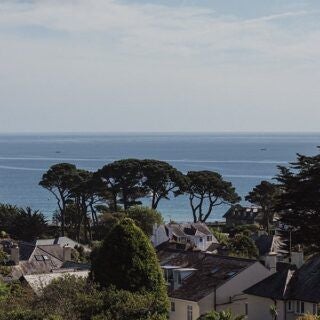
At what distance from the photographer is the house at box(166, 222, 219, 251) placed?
64.2m

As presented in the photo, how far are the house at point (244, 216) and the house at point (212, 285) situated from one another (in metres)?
55.2

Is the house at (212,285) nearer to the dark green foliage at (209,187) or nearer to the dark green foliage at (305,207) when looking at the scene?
the dark green foliage at (305,207)

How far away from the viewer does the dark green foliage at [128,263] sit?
2952 centimetres

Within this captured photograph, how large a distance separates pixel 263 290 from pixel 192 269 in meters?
4.78

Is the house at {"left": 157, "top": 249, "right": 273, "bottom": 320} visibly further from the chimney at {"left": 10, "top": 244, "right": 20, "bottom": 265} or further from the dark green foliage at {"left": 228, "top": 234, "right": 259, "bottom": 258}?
the dark green foliage at {"left": 228, "top": 234, "right": 259, "bottom": 258}

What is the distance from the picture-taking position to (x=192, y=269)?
121 feet

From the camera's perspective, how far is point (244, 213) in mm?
96438

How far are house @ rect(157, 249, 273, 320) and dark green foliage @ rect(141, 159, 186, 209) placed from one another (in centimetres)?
4285

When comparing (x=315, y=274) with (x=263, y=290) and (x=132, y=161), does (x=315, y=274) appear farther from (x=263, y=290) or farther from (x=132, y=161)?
(x=132, y=161)

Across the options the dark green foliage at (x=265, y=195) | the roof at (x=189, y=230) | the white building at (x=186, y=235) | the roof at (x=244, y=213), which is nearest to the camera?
the white building at (x=186, y=235)

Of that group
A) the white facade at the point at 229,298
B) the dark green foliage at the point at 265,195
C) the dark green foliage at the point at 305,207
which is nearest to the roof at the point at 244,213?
the dark green foliage at the point at 265,195

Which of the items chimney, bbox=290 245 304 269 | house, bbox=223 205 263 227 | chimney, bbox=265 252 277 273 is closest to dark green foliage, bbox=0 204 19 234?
house, bbox=223 205 263 227

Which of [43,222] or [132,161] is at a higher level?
[132,161]

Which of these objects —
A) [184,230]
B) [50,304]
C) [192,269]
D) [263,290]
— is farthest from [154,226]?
[50,304]
